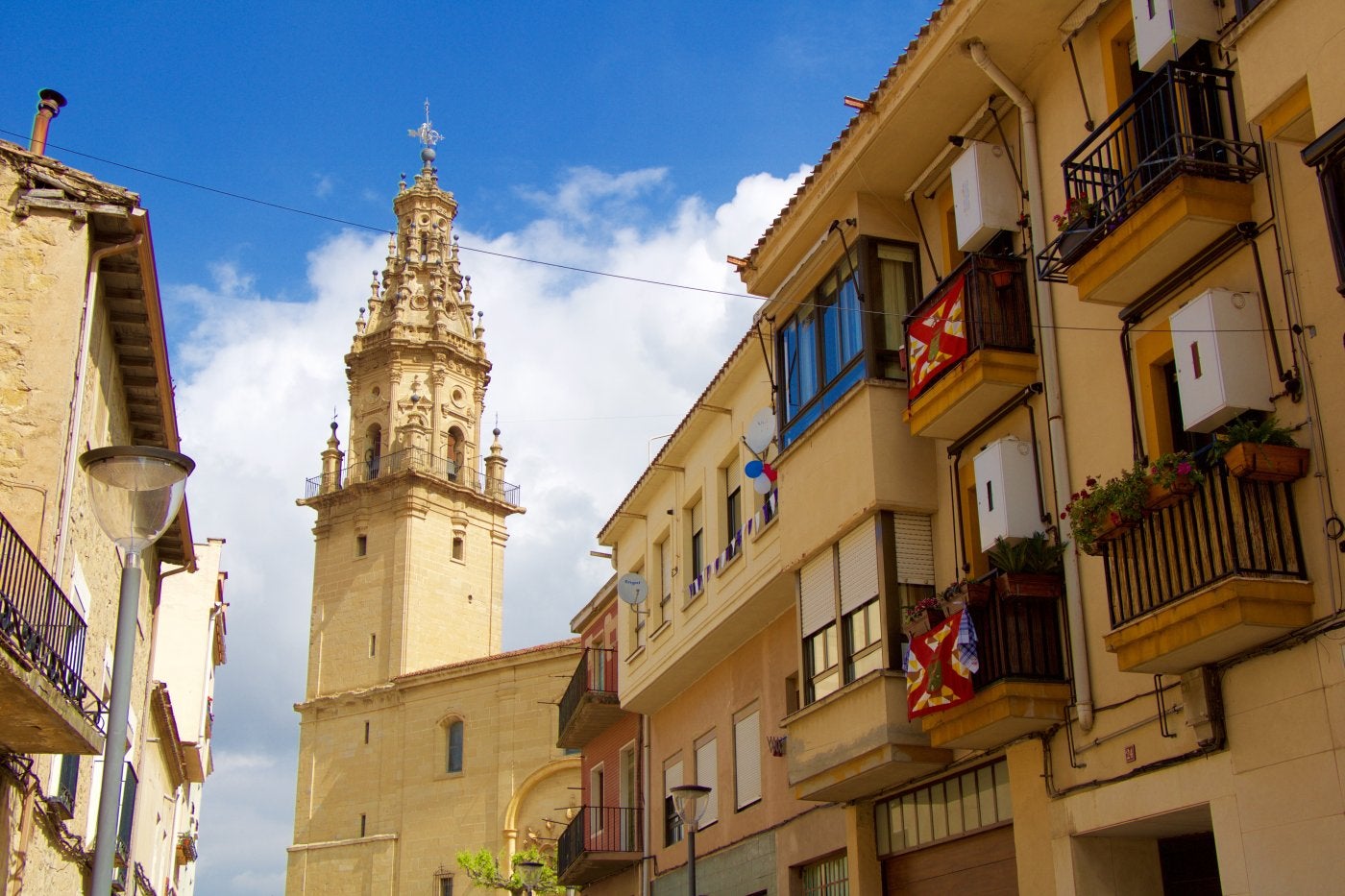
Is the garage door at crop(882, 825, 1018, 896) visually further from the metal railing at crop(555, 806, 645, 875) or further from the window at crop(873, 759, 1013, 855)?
the metal railing at crop(555, 806, 645, 875)

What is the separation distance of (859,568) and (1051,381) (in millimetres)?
3111

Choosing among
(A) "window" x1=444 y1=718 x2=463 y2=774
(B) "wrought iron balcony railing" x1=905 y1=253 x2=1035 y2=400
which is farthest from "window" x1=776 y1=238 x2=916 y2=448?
(A) "window" x1=444 y1=718 x2=463 y2=774

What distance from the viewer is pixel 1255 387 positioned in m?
10.2

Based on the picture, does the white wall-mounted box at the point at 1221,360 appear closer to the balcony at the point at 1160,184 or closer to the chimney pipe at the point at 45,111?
the balcony at the point at 1160,184

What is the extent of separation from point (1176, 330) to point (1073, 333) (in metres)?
2.11

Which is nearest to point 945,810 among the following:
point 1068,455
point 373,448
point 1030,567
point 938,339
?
point 1030,567

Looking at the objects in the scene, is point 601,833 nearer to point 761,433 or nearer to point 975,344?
point 761,433

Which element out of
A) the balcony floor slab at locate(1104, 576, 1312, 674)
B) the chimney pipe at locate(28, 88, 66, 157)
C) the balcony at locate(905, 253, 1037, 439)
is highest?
the chimney pipe at locate(28, 88, 66, 157)

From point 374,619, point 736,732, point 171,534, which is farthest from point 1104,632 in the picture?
point 374,619

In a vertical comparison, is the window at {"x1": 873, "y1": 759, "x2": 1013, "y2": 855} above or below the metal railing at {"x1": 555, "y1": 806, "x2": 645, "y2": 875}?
below

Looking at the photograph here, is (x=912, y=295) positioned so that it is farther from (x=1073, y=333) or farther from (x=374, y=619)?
(x=374, y=619)

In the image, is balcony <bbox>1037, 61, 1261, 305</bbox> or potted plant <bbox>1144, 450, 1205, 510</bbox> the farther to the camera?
balcony <bbox>1037, 61, 1261, 305</bbox>

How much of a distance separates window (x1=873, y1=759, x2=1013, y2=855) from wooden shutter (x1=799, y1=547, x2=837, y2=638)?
78.3 inches

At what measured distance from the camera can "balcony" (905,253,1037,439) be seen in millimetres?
13219
